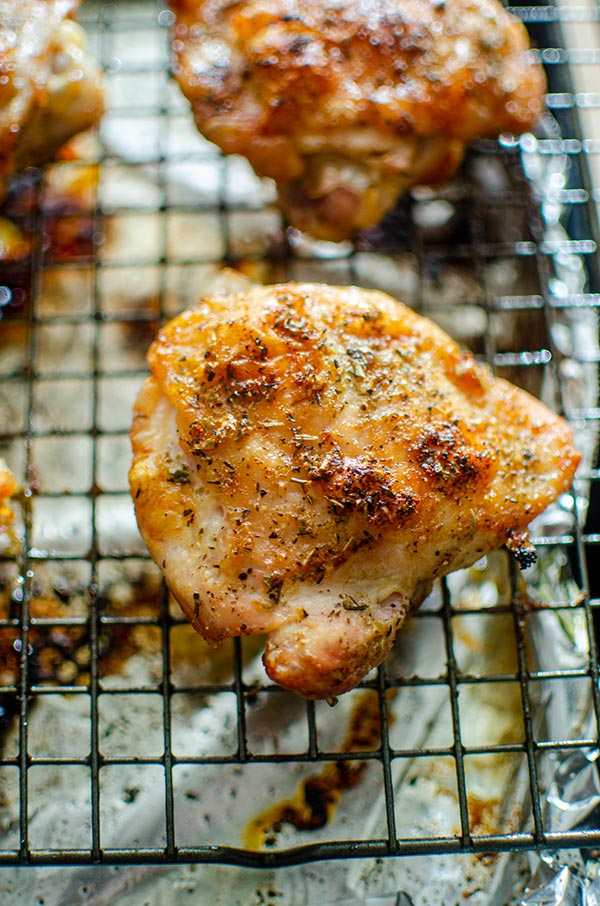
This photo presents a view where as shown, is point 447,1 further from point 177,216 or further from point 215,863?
point 215,863

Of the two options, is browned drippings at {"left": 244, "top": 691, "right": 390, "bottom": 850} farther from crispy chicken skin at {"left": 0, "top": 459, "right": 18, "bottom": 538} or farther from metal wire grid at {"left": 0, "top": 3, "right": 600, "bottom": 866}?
crispy chicken skin at {"left": 0, "top": 459, "right": 18, "bottom": 538}

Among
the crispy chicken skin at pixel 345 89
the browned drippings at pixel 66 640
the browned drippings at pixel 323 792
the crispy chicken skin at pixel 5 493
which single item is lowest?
the browned drippings at pixel 323 792

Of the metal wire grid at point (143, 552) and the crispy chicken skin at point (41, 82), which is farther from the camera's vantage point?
the crispy chicken skin at point (41, 82)

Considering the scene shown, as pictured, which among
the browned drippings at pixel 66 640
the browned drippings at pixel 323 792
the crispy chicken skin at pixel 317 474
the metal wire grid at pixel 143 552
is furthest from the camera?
the browned drippings at pixel 66 640

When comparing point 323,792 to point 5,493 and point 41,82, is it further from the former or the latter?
point 41,82

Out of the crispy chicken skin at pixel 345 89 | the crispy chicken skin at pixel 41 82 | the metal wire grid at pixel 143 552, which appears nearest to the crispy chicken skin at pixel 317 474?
the metal wire grid at pixel 143 552

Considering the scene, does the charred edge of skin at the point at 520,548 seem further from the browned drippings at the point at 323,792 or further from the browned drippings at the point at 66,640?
the browned drippings at the point at 66,640
